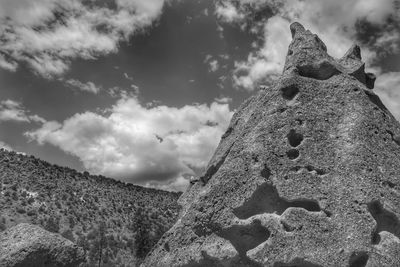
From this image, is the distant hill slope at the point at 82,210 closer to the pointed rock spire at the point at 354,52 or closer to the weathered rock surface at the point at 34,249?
the weathered rock surface at the point at 34,249

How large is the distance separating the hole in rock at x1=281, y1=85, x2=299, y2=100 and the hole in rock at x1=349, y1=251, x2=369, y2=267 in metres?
4.04

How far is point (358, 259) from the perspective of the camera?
27.1 ft

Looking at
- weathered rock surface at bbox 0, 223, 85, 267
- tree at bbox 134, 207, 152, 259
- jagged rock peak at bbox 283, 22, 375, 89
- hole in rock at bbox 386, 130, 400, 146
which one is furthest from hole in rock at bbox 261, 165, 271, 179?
tree at bbox 134, 207, 152, 259

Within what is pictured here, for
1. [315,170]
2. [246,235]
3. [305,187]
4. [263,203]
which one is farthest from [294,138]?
[246,235]

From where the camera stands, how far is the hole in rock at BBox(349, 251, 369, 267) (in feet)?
26.6

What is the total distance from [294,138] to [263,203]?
165 centimetres

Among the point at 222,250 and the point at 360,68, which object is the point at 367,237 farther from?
the point at 360,68

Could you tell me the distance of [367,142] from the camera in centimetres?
953

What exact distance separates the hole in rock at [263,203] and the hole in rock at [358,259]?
5.22ft

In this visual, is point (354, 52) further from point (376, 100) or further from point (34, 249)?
point (34, 249)

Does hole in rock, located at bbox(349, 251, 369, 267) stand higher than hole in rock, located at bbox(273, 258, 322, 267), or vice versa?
hole in rock, located at bbox(349, 251, 369, 267)

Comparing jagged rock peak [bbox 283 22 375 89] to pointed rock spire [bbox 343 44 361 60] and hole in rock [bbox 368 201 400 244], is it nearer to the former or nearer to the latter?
pointed rock spire [bbox 343 44 361 60]

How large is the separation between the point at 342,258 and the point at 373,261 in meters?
0.59

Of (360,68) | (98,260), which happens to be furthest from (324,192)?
(98,260)
